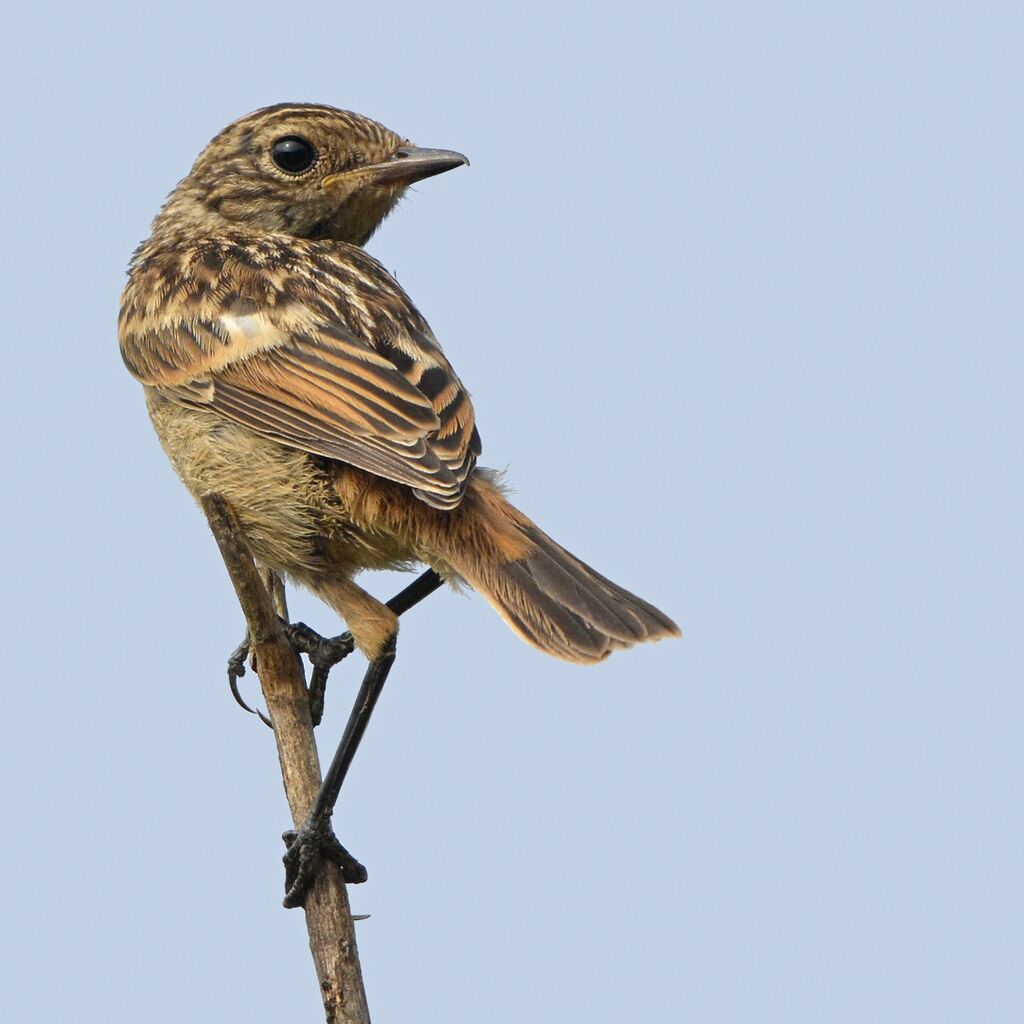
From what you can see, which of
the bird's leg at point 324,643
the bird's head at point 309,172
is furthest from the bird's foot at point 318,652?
the bird's head at point 309,172

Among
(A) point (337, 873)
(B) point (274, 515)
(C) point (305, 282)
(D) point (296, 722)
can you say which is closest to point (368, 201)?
(C) point (305, 282)

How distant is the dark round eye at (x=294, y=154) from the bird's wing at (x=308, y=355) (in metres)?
0.54

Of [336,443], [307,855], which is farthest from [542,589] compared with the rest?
[307,855]

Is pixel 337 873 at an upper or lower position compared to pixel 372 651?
lower

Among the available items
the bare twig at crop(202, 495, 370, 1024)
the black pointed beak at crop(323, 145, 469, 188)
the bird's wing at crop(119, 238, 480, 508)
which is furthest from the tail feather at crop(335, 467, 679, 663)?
the black pointed beak at crop(323, 145, 469, 188)

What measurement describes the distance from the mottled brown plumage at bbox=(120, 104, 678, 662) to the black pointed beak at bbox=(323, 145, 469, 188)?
0.36 meters

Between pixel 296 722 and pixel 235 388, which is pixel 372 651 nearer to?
pixel 296 722

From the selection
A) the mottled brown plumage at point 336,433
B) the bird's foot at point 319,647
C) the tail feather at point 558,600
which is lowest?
the tail feather at point 558,600

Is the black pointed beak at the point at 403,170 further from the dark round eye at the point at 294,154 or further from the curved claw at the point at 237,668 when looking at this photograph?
the curved claw at the point at 237,668

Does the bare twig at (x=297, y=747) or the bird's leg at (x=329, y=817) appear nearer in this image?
the bare twig at (x=297, y=747)

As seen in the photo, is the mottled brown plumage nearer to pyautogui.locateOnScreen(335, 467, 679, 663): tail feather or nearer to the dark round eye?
pyautogui.locateOnScreen(335, 467, 679, 663): tail feather

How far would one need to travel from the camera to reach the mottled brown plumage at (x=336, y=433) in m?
6.34

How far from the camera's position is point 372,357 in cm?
685

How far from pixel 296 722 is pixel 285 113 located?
321cm
